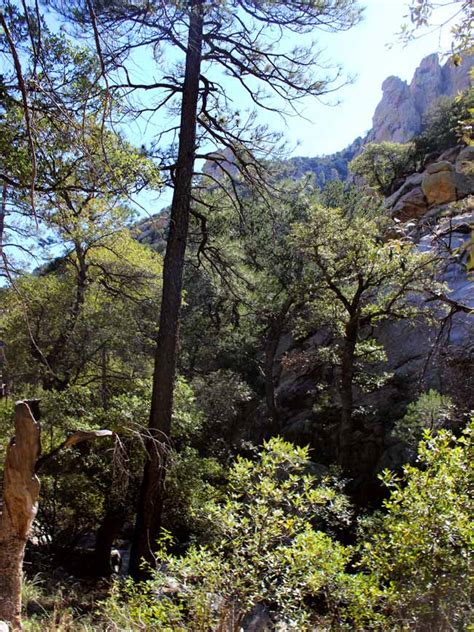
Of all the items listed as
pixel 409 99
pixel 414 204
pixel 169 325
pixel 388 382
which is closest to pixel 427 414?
pixel 388 382

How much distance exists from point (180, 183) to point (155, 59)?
69.8 inches

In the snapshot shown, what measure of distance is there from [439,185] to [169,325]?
19.3 m

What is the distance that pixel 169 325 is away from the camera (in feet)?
21.7

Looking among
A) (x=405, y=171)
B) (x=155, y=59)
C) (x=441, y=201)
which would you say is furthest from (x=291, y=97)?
(x=405, y=171)

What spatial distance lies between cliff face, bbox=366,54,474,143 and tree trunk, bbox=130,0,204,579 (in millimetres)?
53822

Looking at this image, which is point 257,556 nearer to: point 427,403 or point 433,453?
point 433,453

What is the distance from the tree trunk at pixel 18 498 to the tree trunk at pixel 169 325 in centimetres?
222

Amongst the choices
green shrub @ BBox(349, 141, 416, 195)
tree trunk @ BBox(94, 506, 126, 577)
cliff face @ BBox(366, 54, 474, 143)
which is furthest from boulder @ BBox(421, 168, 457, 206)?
cliff face @ BBox(366, 54, 474, 143)

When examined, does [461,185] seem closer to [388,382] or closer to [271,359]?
[388,382]

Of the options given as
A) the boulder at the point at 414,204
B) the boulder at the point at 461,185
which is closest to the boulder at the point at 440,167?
the boulder at the point at 461,185

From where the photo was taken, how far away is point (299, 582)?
285cm

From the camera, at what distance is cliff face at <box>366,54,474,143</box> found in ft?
189

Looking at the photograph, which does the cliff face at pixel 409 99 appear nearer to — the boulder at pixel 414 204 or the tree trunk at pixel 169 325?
the boulder at pixel 414 204

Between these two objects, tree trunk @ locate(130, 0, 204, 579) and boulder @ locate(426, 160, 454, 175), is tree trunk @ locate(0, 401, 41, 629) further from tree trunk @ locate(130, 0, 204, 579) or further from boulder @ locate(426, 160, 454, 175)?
boulder @ locate(426, 160, 454, 175)
